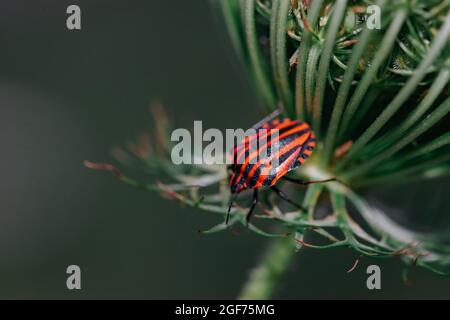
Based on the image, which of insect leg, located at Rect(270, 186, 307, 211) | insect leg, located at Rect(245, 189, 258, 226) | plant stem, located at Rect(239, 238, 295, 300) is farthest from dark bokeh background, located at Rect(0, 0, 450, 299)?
insect leg, located at Rect(245, 189, 258, 226)

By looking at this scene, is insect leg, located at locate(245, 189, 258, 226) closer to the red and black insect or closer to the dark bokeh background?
the red and black insect

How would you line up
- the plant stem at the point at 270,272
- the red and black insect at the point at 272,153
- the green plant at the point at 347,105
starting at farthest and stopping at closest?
1. the plant stem at the point at 270,272
2. the red and black insect at the point at 272,153
3. the green plant at the point at 347,105

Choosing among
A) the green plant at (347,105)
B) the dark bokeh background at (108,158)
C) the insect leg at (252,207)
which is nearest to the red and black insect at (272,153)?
the insect leg at (252,207)

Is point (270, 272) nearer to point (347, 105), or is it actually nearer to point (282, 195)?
point (282, 195)

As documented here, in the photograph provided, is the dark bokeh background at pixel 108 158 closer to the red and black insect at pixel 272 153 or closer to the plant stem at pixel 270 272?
the plant stem at pixel 270 272

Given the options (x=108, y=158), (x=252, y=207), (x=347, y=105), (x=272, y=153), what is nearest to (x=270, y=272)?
(x=252, y=207)
